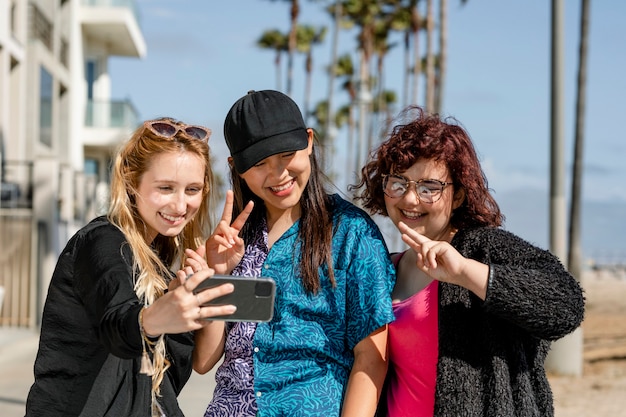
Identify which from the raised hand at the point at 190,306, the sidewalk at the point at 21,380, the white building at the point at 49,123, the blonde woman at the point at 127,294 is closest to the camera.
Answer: the raised hand at the point at 190,306

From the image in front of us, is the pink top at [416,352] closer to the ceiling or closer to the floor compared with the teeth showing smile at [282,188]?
closer to the floor

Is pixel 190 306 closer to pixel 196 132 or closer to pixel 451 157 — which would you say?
→ pixel 196 132

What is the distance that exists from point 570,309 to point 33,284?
1517 cm

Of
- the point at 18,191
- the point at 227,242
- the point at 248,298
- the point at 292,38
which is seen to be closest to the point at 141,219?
the point at 227,242

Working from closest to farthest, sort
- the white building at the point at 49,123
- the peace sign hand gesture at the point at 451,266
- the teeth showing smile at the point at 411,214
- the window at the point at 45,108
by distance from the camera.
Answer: the peace sign hand gesture at the point at 451,266 → the teeth showing smile at the point at 411,214 → the white building at the point at 49,123 → the window at the point at 45,108

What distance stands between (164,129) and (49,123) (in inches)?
930

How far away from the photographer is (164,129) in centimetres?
295

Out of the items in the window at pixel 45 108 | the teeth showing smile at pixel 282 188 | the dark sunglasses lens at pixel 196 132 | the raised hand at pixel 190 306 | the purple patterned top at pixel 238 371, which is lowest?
the purple patterned top at pixel 238 371

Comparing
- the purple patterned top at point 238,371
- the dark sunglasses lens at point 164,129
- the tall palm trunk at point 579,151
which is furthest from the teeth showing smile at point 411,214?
the tall palm trunk at point 579,151

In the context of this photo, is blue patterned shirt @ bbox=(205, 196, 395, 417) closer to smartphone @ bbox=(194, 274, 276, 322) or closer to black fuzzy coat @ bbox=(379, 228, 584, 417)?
black fuzzy coat @ bbox=(379, 228, 584, 417)

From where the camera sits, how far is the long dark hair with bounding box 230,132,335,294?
305cm

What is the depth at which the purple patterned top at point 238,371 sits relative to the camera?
306 cm

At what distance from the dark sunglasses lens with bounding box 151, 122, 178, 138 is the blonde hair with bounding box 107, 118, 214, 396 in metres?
0.02

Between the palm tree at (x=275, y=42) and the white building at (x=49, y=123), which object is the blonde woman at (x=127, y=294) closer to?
the white building at (x=49, y=123)
